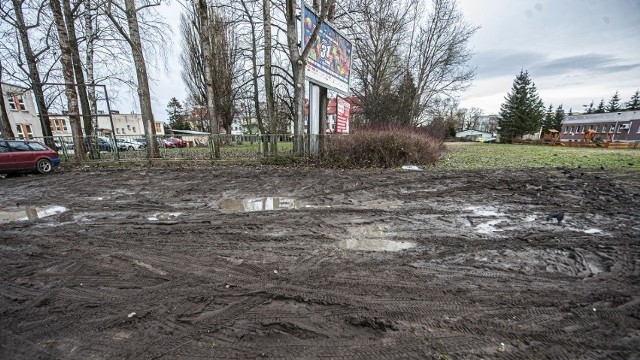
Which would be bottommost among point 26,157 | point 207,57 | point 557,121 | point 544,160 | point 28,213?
point 28,213

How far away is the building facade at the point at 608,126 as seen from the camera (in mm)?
44719

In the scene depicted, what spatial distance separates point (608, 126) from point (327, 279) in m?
72.2

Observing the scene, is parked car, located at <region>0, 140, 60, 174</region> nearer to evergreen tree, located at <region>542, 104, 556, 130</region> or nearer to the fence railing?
the fence railing

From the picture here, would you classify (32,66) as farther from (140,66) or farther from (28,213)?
(28,213)

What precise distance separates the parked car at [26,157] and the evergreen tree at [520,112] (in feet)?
177

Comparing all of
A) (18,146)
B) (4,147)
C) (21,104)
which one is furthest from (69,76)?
(21,104)

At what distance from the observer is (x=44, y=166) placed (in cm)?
1174

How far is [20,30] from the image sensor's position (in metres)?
14.8

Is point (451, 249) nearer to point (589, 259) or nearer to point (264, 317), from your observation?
point (589, 259)

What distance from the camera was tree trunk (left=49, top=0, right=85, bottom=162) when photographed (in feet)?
41.4

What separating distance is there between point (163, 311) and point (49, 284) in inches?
69.2

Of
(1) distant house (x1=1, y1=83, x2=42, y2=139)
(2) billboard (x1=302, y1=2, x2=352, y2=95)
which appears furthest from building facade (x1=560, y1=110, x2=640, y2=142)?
(1) distant house (x1=1, y1=83, x2=42, y2=139)

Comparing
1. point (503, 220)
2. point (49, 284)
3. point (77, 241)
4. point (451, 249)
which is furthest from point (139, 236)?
point (503, 220)

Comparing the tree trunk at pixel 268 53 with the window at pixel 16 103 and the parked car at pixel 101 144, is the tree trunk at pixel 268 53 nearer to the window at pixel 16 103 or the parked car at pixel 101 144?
the parked car at pixel 101 144
